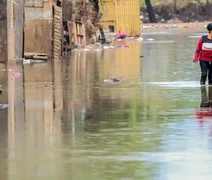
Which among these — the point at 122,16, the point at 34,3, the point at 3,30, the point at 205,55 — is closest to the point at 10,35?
the point at 3,30

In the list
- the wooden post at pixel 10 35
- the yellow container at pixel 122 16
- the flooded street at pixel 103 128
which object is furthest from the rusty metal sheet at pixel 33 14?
the yellow container at pixel 122 16

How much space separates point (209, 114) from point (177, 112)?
0.57 metres

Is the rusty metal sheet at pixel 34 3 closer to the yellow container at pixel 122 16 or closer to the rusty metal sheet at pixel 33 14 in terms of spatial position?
Answer: the rusty metal sheet at pixel 33 14

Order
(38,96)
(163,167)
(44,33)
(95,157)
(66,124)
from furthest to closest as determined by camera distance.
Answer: (44,33), (38,96), (66,124), (95,157), (163,167)

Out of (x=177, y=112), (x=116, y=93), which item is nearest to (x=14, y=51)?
(x=116, y=93)

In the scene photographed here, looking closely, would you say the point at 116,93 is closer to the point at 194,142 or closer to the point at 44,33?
the point at 194,142

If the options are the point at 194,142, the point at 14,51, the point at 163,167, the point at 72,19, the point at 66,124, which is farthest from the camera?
the point at 72,19

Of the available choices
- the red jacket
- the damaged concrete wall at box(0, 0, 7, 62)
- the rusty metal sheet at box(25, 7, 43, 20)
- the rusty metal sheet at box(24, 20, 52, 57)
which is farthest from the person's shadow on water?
the rusty metal sheet at box(25, 7, 43, 20)

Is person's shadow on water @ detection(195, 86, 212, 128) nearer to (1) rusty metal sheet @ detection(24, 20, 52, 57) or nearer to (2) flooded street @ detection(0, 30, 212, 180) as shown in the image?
(2) flooded street @ detection(0, 30, 212, 180)

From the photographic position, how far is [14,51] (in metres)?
23.9

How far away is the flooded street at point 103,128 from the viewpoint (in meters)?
7.96

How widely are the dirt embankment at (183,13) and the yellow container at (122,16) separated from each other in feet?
134

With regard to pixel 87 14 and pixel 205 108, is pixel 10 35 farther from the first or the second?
pixel 87 14

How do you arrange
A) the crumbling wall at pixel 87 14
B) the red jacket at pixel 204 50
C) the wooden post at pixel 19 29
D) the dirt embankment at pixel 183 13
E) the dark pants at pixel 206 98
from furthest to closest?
the dirt embankment at pixel 183 13
the crumbling wall at pixel 87 14
the wooden post at pixel 19 29
the red jacket at pixel 204 50
the dark pants at pixel 206 98
